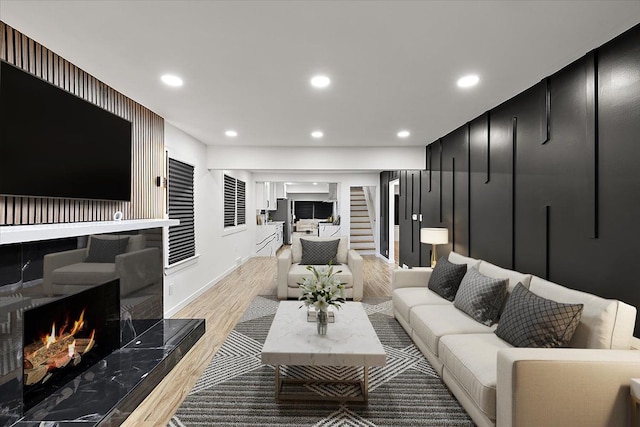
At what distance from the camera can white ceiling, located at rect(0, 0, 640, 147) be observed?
1.73 m

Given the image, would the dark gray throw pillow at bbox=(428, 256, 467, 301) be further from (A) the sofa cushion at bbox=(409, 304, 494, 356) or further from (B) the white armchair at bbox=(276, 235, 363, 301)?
(B) the white armchair at bbox=(276, 235, 363, 301)

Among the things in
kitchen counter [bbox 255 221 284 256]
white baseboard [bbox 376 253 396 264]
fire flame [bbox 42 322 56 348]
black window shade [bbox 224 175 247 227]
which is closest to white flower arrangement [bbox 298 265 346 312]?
fire flame [bbox 42 322 56 348]

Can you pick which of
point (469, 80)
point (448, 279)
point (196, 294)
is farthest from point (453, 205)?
point (196, 294)

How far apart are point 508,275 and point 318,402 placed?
6.19ft

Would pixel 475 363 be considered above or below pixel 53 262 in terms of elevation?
below

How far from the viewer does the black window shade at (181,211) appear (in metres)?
4.18

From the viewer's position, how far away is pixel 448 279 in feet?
11.1

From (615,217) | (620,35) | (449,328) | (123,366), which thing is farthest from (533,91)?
(123,366)

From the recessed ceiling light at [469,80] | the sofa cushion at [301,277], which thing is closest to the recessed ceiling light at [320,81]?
the recessed ceiling light at [469,80]

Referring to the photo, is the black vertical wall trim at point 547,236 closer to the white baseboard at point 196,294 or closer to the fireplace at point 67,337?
the fireplace at point 67,337

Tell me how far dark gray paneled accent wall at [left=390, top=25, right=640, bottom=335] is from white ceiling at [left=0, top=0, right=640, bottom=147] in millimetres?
198

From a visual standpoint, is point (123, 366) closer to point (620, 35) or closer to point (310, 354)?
point (310, 354)

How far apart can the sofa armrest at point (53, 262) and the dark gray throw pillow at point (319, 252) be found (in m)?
3.36

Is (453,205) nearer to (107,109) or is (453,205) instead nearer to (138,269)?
(138,269)
